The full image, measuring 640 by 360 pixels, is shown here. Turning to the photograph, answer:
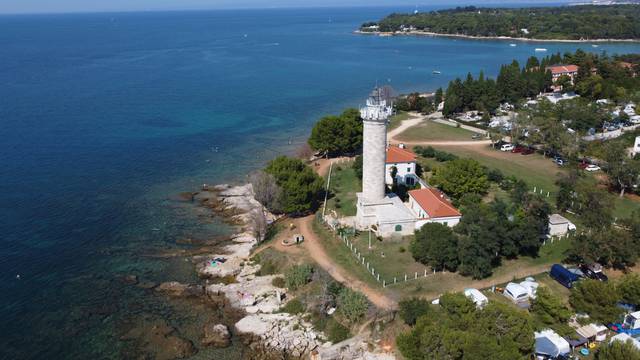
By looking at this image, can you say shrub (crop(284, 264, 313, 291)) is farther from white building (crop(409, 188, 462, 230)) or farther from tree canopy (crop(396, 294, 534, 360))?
white building (crop(409, 188, 462, 230))

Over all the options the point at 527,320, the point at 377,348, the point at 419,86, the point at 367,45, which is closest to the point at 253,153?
the point at 377,348

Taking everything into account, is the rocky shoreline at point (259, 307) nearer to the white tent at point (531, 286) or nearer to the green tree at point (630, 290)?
the white tent at point (531, 286)

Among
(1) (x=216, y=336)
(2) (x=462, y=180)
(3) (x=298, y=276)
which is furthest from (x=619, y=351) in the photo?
(2) (x=462, y=180)

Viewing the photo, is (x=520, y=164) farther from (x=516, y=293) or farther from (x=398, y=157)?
(x=516, y=293)

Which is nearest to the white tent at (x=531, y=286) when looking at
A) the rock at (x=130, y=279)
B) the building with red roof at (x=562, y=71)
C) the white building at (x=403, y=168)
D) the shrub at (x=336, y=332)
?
the shrub at (x=336, y=332)

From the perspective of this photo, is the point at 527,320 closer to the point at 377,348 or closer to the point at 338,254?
the point at 377,348

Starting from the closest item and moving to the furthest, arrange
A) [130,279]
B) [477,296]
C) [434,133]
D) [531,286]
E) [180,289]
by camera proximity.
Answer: [477,296] → [531,286] → [180,289] → [130,279] → [434,133]

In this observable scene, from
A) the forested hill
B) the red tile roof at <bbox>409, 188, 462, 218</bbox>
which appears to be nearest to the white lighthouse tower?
the red tile roof at <bbox>409, 188, 462, 218</bbox>
